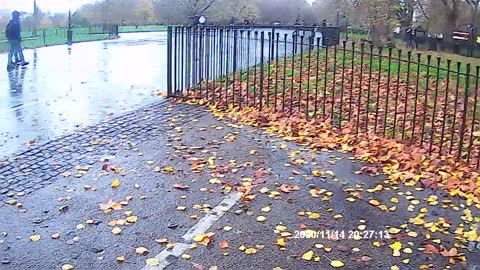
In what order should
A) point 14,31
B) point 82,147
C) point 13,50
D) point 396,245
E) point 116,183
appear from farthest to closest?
point 13,50 → point 14,31 → point 82,147 → point 116,183 → point 396,245

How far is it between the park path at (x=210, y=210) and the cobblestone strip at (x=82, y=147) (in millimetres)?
31

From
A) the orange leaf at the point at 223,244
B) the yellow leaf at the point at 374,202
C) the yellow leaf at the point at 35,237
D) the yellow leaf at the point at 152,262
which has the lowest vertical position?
the yellow leaf at the point at 152,262

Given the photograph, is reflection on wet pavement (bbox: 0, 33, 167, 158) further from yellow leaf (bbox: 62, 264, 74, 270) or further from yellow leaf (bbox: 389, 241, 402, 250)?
yellow leaf (bbox: 389, 241, 402, 250)

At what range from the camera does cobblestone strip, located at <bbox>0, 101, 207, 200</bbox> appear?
6152mm

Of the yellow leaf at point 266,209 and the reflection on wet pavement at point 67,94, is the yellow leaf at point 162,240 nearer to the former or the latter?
the yellow leaf at point 266,209

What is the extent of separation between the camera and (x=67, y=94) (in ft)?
41.0

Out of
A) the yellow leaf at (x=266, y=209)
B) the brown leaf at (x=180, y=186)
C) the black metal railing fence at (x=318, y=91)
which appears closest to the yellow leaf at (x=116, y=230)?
the brown leaf at (x=180, y=186)

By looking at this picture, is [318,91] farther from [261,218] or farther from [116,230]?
[116,230]

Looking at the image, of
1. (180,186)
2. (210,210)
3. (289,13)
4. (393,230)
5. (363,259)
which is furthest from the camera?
(289,13)

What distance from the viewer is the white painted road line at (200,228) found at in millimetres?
4207

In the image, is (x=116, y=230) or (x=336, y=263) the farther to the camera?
(x=116, y=230)

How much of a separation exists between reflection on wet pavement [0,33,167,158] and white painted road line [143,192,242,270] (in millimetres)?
3383

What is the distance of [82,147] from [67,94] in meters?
5.42

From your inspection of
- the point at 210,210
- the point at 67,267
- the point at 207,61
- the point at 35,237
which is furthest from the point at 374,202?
the point at 207,61
